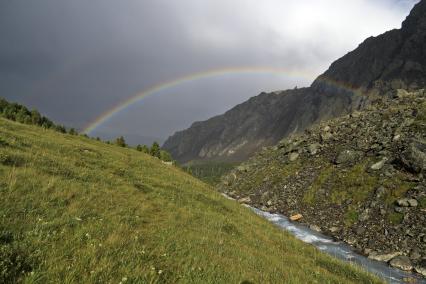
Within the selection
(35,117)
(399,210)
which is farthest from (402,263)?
(35,117)

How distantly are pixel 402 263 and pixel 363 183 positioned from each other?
24449mm

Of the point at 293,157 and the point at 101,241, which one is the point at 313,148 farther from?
the point at 101,241

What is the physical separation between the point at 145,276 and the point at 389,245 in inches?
1506

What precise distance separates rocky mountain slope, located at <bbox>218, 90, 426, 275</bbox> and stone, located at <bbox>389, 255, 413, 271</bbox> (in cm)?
8

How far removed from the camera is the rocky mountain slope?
39.4 m

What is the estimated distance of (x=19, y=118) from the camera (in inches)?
3014

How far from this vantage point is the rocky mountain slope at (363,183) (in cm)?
3941

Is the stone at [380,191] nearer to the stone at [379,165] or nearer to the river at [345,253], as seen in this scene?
the stone at [379,165]

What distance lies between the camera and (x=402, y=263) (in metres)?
32.6

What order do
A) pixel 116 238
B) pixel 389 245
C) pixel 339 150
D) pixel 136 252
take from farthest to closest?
1. pixel 339 150
2. pixel 389 245
3. pixel 116 238
4. pixel 136 252

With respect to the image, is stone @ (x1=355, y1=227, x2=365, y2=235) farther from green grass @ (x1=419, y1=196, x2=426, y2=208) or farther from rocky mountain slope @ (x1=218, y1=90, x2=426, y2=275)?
green grass @ (x1=419, y1=196, x2=426, y2=208)

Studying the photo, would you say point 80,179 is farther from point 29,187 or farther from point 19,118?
point 19,118

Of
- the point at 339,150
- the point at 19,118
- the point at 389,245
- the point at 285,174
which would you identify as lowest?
the point at 389,245

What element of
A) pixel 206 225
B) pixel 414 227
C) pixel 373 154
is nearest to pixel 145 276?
pixel 206 225
